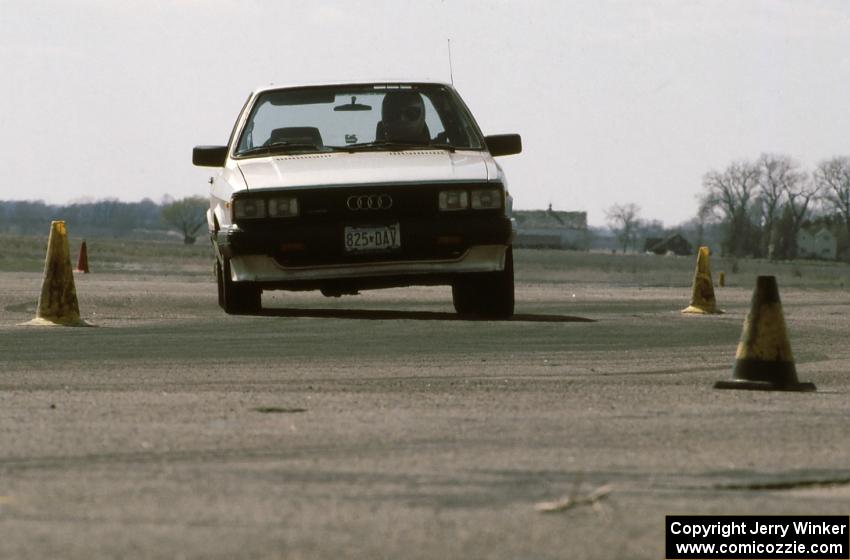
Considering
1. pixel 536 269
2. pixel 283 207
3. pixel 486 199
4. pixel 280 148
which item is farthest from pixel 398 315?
pixel 536 269

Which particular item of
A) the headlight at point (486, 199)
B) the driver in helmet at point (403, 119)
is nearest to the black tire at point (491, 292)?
the headlight at point (486, 199)

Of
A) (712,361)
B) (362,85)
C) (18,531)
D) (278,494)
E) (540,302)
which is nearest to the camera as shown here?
(18,531)

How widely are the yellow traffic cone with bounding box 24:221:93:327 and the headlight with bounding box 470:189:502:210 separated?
3.32 meters

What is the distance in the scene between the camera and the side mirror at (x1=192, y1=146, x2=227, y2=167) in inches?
530

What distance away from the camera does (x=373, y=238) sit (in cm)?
1241

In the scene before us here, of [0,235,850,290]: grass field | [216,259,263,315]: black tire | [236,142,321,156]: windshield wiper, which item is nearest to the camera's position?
[236,142,321,156]: windshield wiper

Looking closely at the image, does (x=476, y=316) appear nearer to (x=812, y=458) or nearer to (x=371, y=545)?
(x=812, y=458)

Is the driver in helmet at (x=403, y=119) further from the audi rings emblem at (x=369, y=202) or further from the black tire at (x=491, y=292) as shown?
the black tire at (x=491, y=292)

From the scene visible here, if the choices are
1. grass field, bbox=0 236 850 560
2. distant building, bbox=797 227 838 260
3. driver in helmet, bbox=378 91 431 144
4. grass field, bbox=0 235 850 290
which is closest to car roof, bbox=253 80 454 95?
driver in helmet, bbox=378 91 431 144

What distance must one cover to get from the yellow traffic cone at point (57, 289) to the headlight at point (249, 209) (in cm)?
167

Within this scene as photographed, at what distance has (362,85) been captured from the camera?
1351 centimetres

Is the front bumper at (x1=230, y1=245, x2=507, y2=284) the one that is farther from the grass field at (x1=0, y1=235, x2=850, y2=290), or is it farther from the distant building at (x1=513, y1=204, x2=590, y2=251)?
the distant building at (x1=513, y1=204, x2=590, y2=251)

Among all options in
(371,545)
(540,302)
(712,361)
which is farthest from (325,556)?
(540,302)

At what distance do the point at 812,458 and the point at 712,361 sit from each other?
477 centimetres
